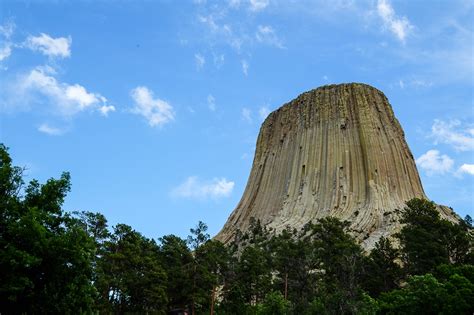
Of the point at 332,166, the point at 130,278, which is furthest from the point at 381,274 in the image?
the point at 332,166

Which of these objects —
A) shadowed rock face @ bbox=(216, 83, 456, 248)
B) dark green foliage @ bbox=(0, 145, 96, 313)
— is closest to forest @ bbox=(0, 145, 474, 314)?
dark green foliage @ bbox=(0, 145, 96, 313)

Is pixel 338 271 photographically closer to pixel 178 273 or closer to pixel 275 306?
pixel 275 306

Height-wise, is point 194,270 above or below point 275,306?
above

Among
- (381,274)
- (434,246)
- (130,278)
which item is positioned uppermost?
(434,246)

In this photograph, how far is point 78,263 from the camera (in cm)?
1723

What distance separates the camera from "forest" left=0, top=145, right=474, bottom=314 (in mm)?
16859

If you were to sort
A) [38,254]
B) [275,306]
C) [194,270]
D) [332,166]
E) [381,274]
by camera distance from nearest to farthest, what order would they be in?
[38,254] < [275,306] < [194,270] < [381,274] < [332,166]

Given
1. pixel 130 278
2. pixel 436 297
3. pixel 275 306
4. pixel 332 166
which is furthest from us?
pixel 332 166

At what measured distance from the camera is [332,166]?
196ft

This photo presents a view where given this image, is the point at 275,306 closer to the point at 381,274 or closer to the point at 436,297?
the point at 436,297

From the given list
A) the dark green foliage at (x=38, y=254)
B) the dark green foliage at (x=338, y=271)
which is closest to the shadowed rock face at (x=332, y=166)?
the dark green foliage at (x=338, y=271)

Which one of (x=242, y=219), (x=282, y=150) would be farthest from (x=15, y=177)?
(x=282, y=150)

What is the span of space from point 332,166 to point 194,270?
3293 cm

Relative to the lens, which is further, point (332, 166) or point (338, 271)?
point (332, 166)
